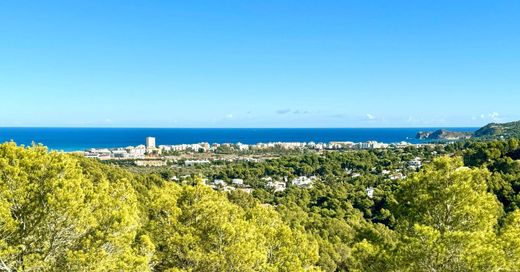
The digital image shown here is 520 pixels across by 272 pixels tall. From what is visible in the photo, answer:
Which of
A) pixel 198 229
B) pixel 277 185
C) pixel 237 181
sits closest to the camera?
pixel 198 229

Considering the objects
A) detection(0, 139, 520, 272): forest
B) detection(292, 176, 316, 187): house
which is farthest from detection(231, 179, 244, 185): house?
detection(0, 139, 520, 272): forest

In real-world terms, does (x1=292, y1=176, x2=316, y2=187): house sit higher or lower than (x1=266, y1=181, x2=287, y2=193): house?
higher

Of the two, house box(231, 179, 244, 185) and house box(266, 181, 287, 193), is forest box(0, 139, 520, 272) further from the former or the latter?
house box(231, 179, 244, 185)

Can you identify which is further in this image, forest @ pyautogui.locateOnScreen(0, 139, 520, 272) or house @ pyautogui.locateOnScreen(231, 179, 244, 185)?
house @ pyautogui.locateOnScreen(231, 179, 244, 185)

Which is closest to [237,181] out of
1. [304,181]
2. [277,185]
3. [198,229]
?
[277,185]

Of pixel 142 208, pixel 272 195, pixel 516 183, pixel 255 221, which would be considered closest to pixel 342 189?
pixel 272 195

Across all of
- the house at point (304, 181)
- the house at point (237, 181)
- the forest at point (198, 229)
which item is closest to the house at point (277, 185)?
the house at point (304, 181)

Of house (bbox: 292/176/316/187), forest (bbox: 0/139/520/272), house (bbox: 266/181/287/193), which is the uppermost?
forest (bbox: 0/139/520/272)

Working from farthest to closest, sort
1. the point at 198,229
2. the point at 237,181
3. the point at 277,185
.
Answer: the point at 237,181 < the point at 277,185 < the point at 198,229

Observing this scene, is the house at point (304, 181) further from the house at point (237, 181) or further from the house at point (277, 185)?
the house at point (237, 181)

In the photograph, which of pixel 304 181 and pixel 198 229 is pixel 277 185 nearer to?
pixel 304 181

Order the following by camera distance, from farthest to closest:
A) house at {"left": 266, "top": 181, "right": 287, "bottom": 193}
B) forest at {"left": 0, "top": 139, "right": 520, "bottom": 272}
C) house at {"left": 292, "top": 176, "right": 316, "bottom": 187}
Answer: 1. house at {"left": 292, "top": 176, "right": 316, "bottom": 187}
2. house at {"left": 266, "top": 181, "right": 287, "bottom": 193}
3. forest at {"left": 0, "top": 139, "right": 520, "bottom": 272}
